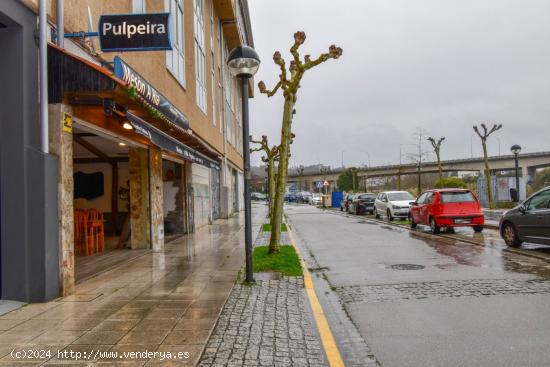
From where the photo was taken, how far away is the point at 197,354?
4.21 m

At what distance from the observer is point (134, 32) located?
6938 mm

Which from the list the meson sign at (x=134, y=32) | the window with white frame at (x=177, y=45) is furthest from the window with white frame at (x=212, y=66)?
the meson sign at (x=134, y=32)

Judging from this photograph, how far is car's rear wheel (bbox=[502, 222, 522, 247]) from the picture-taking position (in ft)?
38.4

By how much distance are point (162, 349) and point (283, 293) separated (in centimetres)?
276

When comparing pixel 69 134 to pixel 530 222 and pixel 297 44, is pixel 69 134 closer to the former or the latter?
pixel 297 44

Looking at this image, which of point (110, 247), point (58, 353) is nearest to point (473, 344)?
point (58, 353)

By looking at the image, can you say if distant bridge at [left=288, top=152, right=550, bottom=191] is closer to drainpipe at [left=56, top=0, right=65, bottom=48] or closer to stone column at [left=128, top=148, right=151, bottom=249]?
stone column at [left=128, top=148, right=151, bottom=249]

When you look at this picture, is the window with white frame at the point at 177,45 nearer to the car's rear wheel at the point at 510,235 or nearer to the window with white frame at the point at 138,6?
the window with white frame at the point at 138,6

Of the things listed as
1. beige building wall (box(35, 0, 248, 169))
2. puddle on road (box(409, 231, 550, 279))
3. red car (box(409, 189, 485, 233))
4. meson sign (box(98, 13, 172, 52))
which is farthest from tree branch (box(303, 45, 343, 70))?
red car (box(409, 189, 485, 233))

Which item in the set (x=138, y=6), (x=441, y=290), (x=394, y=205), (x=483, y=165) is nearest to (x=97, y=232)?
(x=138, y=6)

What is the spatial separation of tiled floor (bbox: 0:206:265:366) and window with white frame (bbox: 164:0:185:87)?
7592 mm

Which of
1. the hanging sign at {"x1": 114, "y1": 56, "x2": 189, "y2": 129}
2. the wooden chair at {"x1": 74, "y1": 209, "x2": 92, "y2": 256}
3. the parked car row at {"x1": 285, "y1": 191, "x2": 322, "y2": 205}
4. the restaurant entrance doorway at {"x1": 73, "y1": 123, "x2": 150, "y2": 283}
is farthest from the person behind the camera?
the parked car row at {"x1": 285, "y1": 191, "x2": 322, "y2": 205}

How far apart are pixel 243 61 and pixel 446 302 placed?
4689 millimetres

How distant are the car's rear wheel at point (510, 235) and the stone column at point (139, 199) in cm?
910
